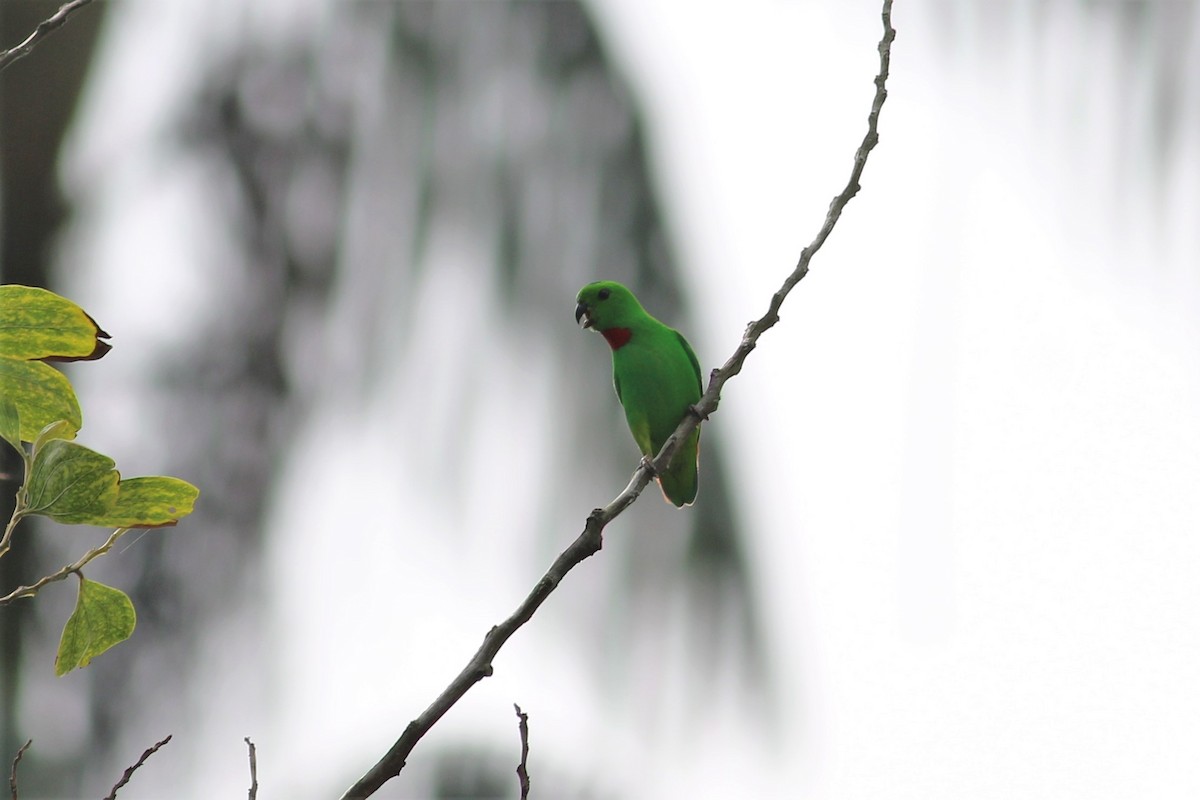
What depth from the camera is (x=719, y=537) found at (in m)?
5.66

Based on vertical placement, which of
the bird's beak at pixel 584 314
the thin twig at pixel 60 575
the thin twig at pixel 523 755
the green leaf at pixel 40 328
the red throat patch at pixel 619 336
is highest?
the bird's beak at pixel 584 314

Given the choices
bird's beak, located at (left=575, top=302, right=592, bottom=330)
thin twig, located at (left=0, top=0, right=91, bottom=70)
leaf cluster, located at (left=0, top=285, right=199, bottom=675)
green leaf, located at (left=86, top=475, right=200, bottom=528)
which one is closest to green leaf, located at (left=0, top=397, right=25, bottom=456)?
leaf cluster, located at (left=0, top=285, right=199, bottom=675)

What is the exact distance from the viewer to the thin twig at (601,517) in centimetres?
122

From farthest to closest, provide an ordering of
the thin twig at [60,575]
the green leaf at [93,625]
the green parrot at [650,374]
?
the green parrot at [650,374]
the green leaf at [93,625]
the thin twig at [60,575]

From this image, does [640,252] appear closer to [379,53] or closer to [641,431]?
[379,53]

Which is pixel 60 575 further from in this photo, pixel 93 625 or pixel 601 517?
pixel 601 517

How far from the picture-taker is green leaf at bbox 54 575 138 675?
4.34 feet

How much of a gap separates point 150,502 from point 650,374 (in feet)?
7.41

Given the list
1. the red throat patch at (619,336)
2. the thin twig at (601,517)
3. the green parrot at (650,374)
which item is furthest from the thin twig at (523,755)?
the red throat patch at (619,336)

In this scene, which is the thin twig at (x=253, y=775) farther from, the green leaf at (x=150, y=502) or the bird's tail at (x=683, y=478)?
the bird's tail at (x=683, y=478)

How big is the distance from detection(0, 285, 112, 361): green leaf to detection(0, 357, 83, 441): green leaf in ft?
0.06

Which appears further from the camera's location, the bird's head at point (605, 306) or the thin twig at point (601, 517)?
the bird's head at point (605, 306)

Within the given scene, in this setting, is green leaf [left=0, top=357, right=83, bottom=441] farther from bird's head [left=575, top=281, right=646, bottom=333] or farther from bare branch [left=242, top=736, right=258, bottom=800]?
bird's head [left=575, top=281, right=646, bottom=333]

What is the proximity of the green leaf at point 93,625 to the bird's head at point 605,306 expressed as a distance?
234 centimetres
